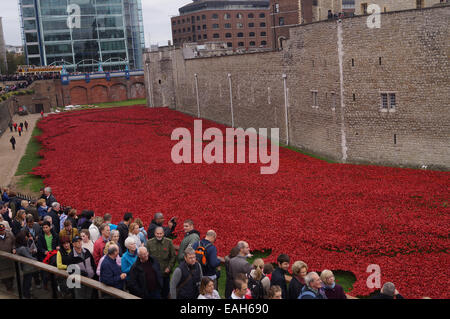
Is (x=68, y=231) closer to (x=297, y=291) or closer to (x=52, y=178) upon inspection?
(x=297, y=291)

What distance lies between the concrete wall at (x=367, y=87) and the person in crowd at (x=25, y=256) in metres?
18.7

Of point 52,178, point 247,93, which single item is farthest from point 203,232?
point 247,93

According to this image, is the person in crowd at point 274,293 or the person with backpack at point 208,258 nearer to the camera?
the person in crowd at point 274,293

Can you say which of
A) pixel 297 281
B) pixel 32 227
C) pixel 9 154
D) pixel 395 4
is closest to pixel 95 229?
pixel 32 227

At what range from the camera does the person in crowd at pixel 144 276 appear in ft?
29.7

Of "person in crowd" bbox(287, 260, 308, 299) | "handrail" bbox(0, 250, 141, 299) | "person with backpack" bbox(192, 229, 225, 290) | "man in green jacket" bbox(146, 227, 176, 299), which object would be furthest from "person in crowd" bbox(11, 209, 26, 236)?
"person in crowd" bbox(287, 260, 308, 299)

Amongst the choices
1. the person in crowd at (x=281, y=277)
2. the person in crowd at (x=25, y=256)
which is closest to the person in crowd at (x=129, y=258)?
the person in crowd at (x=25, y=256)

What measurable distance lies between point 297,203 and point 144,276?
36.1ft

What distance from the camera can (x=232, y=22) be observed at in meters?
113

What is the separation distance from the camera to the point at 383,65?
2520 cm

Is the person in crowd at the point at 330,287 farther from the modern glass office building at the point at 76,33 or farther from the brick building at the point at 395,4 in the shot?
the modern glass office building at the point at 76,33

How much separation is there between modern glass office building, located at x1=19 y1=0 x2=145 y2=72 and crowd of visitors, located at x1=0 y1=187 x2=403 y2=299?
8839 centimetres

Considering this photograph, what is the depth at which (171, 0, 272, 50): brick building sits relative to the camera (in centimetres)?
11256

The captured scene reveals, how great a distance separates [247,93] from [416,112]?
1875 centimetres
